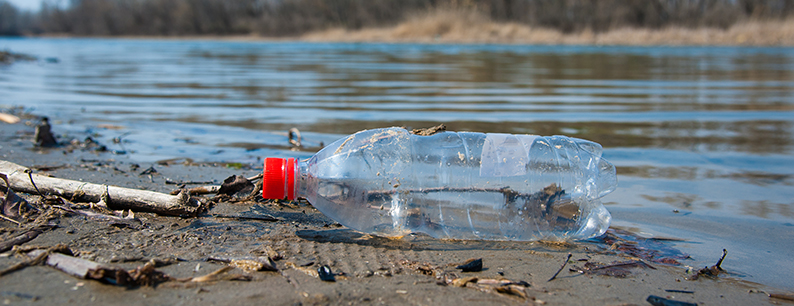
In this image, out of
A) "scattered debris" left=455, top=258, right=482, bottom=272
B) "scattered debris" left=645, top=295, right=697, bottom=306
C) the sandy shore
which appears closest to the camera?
the sandy shore

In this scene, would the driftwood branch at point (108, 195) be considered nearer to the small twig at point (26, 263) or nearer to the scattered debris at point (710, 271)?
the small twig at point (26, 263)

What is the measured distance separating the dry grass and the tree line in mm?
1438

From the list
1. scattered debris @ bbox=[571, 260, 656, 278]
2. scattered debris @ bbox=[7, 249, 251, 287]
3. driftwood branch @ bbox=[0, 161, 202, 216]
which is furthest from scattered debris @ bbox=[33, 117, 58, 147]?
scattered debris @ bbox=[571, 260, 656, 278]

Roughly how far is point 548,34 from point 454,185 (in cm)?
3046

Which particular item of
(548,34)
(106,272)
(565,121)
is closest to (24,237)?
(106,272)

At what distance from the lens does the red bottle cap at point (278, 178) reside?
6.11 ft

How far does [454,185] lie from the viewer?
2299mm

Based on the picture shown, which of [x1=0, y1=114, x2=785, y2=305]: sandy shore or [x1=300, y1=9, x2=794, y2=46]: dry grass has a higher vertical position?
[x1=300, y1=9, x2=794, y2=46]: dry grass

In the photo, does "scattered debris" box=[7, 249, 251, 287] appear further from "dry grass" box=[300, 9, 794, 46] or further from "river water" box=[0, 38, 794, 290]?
"dry grass" box=[300, 9, 794, 46]

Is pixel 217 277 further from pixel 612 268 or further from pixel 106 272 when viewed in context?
pixel 612 268

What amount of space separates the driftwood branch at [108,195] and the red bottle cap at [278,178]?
38cm

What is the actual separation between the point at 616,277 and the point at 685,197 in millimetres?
1260

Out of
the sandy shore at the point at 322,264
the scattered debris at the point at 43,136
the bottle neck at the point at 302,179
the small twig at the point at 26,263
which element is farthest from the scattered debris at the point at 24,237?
the scattered debris at the point at 43,136

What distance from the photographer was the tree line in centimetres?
3392
